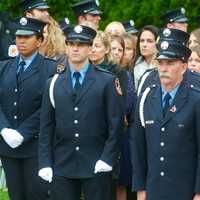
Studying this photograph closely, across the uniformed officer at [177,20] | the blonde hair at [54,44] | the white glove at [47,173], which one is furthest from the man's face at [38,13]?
the white glove at [47,173]

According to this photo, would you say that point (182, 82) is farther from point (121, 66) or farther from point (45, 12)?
point (45, 12)

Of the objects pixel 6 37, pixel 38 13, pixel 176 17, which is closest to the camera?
pixel 38 13

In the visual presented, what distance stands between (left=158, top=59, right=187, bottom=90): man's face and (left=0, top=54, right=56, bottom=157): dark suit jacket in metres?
1.81

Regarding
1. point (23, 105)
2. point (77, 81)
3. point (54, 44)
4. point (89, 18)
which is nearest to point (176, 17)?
point (89, 18)

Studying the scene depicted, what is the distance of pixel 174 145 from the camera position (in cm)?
680

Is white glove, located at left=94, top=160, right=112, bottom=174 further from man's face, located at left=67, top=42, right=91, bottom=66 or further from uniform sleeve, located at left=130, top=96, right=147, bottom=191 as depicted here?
man's face, located at left=67, top=42, right=91, bottom=66

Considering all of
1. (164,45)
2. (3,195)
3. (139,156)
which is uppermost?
(164,45)

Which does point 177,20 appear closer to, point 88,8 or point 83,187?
point 88,8

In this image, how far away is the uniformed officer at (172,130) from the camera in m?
6.77

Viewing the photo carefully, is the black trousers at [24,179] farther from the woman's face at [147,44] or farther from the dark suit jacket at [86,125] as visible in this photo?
the woman's face at [147,44]

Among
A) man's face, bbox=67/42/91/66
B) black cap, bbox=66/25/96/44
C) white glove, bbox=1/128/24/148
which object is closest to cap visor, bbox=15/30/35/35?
black cap, bbox=66/25/96/44

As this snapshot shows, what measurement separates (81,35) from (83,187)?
1358 millimetres

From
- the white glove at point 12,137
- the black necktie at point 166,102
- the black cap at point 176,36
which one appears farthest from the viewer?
the white glove at point 12,137

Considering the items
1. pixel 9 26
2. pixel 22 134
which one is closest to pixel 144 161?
pixel 22 134
